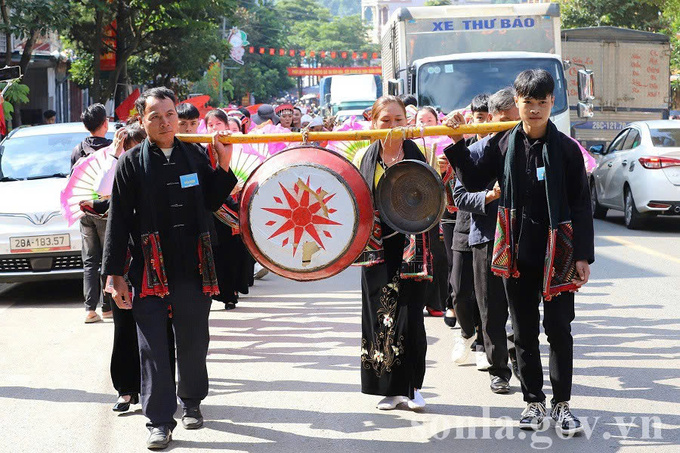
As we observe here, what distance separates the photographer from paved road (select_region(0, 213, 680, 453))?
5.57m

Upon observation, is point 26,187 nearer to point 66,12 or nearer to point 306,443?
point 306,443

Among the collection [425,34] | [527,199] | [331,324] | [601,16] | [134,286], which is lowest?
[331,324]

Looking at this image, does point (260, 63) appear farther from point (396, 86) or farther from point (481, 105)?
point (481, 105)

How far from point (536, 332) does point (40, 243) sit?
20.3 ft

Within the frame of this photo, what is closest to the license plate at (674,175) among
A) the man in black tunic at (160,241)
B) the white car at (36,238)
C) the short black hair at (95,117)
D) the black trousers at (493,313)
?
the white car at (36,238)

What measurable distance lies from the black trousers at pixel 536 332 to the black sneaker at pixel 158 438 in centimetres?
188

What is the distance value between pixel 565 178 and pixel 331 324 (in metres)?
4.20

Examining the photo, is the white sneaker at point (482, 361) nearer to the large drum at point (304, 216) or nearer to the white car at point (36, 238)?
the large drum at point (304, 216)

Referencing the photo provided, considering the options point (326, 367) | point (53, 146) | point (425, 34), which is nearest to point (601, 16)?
point (425, 34)

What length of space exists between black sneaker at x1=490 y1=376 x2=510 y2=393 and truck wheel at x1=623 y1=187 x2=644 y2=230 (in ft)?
32.9

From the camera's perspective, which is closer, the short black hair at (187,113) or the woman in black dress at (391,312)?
the woman in black dress at (391,312)

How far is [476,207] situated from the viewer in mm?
6312

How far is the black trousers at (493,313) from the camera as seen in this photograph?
6535mm

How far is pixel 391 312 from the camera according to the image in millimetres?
6055
